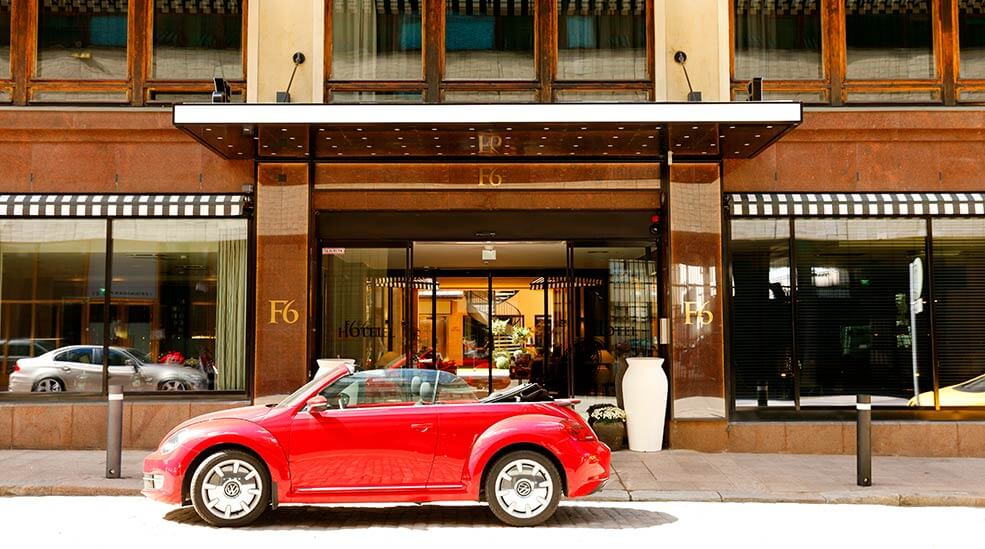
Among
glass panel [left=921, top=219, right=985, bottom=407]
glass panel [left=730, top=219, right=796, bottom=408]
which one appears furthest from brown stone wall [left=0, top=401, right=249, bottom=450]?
glass panel [left=921, top=219, right=985, bottom=407]

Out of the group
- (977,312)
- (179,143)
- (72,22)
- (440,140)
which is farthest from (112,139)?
(977,312)

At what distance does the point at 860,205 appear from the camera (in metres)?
13.6

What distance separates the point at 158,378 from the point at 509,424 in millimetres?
7265

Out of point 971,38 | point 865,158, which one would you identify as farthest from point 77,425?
point 971,38

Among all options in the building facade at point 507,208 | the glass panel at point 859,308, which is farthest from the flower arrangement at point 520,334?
the glass panel at point 859,308

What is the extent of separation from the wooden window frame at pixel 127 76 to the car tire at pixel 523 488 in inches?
320

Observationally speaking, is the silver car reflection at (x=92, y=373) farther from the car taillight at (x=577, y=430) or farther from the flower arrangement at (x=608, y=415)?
the car taillight at (x=577, y=430)

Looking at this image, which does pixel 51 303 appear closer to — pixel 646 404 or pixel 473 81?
pixel 473 81

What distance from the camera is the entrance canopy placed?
11438mm

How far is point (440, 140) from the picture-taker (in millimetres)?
12844

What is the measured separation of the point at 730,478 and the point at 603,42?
6711 millimetres

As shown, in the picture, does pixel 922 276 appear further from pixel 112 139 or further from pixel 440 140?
pixel 112 139

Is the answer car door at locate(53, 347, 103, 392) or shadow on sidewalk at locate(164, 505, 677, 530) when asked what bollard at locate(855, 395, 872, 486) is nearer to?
shadow on sidewalk at locate(164, 505, 677, 530)

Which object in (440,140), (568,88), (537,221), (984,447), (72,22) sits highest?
(72,22)
